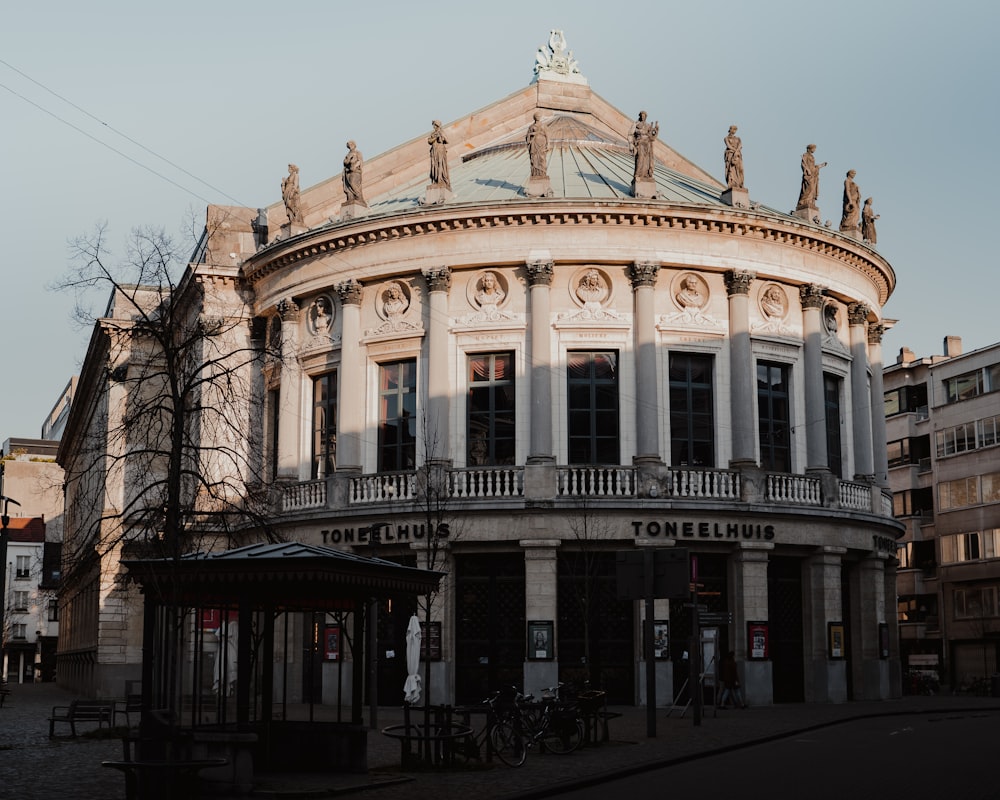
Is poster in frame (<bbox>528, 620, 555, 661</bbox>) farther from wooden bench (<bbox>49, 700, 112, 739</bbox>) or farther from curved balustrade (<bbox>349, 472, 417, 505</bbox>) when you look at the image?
wooden bench (<bbox>49, 700, 112, 739</bbox>)

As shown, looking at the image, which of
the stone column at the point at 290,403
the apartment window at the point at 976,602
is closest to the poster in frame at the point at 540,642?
the stone column at the point at 290,403

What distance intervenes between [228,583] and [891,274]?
112 feet

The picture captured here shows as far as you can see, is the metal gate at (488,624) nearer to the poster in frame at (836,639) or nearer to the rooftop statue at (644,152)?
the poster in frame at (836,639)

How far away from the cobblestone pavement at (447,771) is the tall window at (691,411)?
332 inches

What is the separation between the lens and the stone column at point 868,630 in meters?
42.3

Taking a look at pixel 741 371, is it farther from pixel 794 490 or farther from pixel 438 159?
pixel 438 159

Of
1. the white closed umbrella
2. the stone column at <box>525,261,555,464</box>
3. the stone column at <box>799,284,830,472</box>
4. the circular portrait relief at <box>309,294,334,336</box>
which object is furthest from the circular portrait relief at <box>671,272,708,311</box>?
the white closed umbrella

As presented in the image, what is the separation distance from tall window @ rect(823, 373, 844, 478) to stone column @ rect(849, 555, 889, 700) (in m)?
3.18

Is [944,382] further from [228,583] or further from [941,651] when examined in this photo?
[228,583]

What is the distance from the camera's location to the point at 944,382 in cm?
7300

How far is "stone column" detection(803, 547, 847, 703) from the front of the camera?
40.3m

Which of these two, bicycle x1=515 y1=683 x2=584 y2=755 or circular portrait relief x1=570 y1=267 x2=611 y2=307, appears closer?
bicycle x1=515 y1=683 x2=584 y2=755

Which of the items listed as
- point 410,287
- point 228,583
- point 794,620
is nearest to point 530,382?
point 410,287

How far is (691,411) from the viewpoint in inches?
1599
